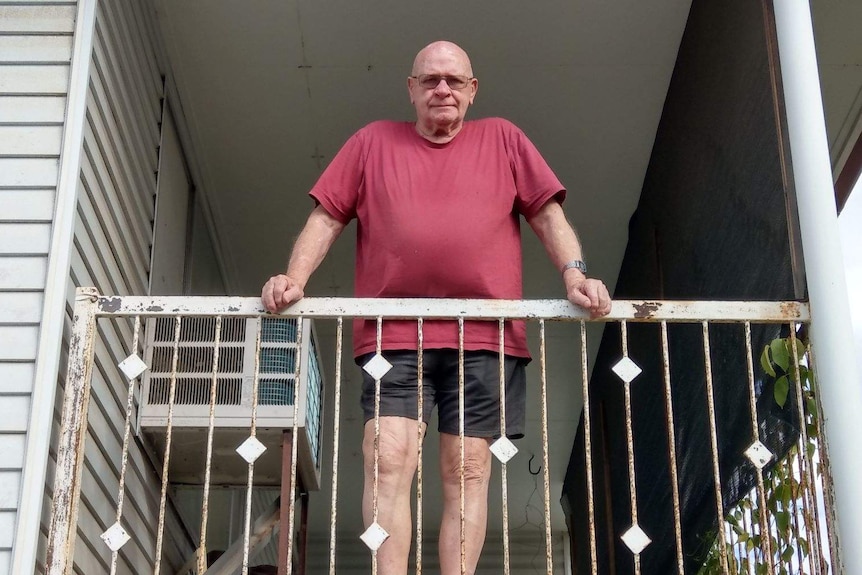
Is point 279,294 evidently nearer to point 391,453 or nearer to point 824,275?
point 391,453

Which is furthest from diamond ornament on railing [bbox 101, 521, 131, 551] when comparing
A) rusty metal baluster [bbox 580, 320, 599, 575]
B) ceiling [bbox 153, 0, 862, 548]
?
ceiling [bbox 153, 0, 862, 548]

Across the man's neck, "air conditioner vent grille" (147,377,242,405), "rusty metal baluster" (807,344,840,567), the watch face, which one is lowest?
"rusty metal baluster" (807,344,840,567)

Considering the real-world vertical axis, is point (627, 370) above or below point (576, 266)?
below

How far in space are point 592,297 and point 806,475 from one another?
0.75 m

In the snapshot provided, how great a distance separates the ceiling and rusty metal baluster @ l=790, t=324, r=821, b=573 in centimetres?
217

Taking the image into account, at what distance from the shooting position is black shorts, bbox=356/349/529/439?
3289mm

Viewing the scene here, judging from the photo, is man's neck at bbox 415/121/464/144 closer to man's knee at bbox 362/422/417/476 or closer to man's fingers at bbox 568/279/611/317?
man's fingers at bbox 568/279/611/317

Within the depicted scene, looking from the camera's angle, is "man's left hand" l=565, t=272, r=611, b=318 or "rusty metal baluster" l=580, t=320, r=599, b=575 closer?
"rusty metal baluster" l=580, t=320, r=599, b=575

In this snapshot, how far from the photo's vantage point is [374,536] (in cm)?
298

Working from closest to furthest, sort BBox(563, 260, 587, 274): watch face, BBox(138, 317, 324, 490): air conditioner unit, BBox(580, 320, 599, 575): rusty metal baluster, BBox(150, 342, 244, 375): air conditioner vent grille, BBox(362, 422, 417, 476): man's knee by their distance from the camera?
1. BBox(580, 320, 599, 575): rusty metal baluster
2. BBox(362, 422, 417, 476): man's knee
3. BBox(563, 260, 587, 274): watch face
4. BBox(138, 317, 324, 490): air conditioner unit
5. BBox(150, 342, 244, 375): air conditioner vent grille

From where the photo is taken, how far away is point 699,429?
482cm

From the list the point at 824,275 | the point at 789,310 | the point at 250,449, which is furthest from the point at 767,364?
the point at 250,449

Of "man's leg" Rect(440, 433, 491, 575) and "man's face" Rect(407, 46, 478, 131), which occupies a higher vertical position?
"man's face" Rect(407, 46, 478, 131)

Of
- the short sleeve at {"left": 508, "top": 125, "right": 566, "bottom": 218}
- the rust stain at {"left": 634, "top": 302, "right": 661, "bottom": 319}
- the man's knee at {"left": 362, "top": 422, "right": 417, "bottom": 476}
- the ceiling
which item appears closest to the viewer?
the man's knee at {"left": 362, "top": 422, "right": 417, "bottom": 476}
